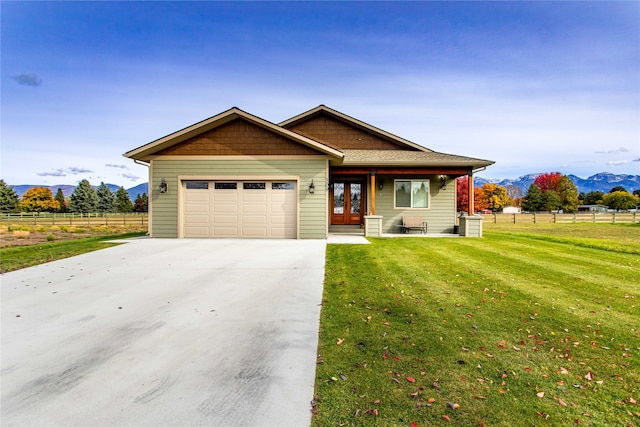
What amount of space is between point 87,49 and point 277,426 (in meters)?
20.3

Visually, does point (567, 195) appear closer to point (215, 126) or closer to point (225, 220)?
point (225, 220)

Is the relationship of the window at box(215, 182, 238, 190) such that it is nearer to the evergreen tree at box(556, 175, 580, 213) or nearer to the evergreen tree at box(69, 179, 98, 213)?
the evergreen tree at box(69, 179, 98, 213)

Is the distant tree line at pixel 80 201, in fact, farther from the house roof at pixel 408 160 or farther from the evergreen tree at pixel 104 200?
the house roof at pixel 408 160

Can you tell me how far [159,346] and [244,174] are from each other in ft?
→ 29.3

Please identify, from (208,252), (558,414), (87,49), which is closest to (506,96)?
(208,252)

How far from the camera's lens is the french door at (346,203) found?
1464 cm

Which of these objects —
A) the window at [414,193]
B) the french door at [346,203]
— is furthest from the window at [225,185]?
the window at [414,193]

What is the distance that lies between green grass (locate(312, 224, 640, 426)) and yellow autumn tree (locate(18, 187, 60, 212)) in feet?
288

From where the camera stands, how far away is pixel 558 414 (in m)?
1.96

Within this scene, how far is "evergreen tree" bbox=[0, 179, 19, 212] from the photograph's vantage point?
176 ft

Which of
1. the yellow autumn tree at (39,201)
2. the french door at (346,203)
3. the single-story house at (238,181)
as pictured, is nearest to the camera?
the single-story house at (238,181)

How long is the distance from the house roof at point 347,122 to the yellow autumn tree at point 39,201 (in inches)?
3113

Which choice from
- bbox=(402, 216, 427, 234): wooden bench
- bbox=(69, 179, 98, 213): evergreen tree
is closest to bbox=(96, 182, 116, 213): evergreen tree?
bbox=(69, 179, 98, 213): evergreen tree

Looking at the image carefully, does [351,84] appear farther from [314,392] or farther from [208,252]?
[314,392]
